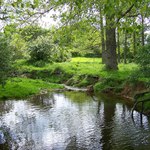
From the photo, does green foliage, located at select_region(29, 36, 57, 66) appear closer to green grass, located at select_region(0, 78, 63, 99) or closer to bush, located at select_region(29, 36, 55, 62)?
bush, located at select_region(29, 36, 55, 62)

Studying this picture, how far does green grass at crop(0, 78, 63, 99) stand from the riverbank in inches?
43.6

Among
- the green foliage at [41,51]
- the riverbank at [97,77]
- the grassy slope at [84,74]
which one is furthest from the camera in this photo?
the green foliage at [41,51]

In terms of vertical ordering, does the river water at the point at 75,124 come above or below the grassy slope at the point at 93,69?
below

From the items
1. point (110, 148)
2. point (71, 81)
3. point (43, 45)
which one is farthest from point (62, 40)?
point (43, 45)

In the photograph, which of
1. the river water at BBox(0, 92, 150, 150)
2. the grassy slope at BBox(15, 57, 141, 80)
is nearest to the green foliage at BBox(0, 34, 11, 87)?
the river water at BBox(0, 92, 150, 150)

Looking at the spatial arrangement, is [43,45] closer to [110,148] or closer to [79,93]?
[79,93]

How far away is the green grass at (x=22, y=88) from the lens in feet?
82.9

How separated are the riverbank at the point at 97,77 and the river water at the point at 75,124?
188cm

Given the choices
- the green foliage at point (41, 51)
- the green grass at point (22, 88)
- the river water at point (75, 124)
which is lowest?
the river water at point (75, 124)

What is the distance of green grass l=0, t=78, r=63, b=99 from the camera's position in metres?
25.3

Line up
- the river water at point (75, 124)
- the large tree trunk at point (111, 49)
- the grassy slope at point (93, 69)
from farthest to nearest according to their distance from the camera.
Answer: the large tree trunk at point (111, 49)
the grassy slope at point (93, 69)
the river water at point (75, 124)

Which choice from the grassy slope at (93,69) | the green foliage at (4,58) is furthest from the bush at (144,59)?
the green foliage at (4,58)

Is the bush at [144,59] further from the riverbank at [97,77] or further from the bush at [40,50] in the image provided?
the bush at [40,50]

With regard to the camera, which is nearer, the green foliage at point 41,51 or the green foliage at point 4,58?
the green foliage at point 4,58
